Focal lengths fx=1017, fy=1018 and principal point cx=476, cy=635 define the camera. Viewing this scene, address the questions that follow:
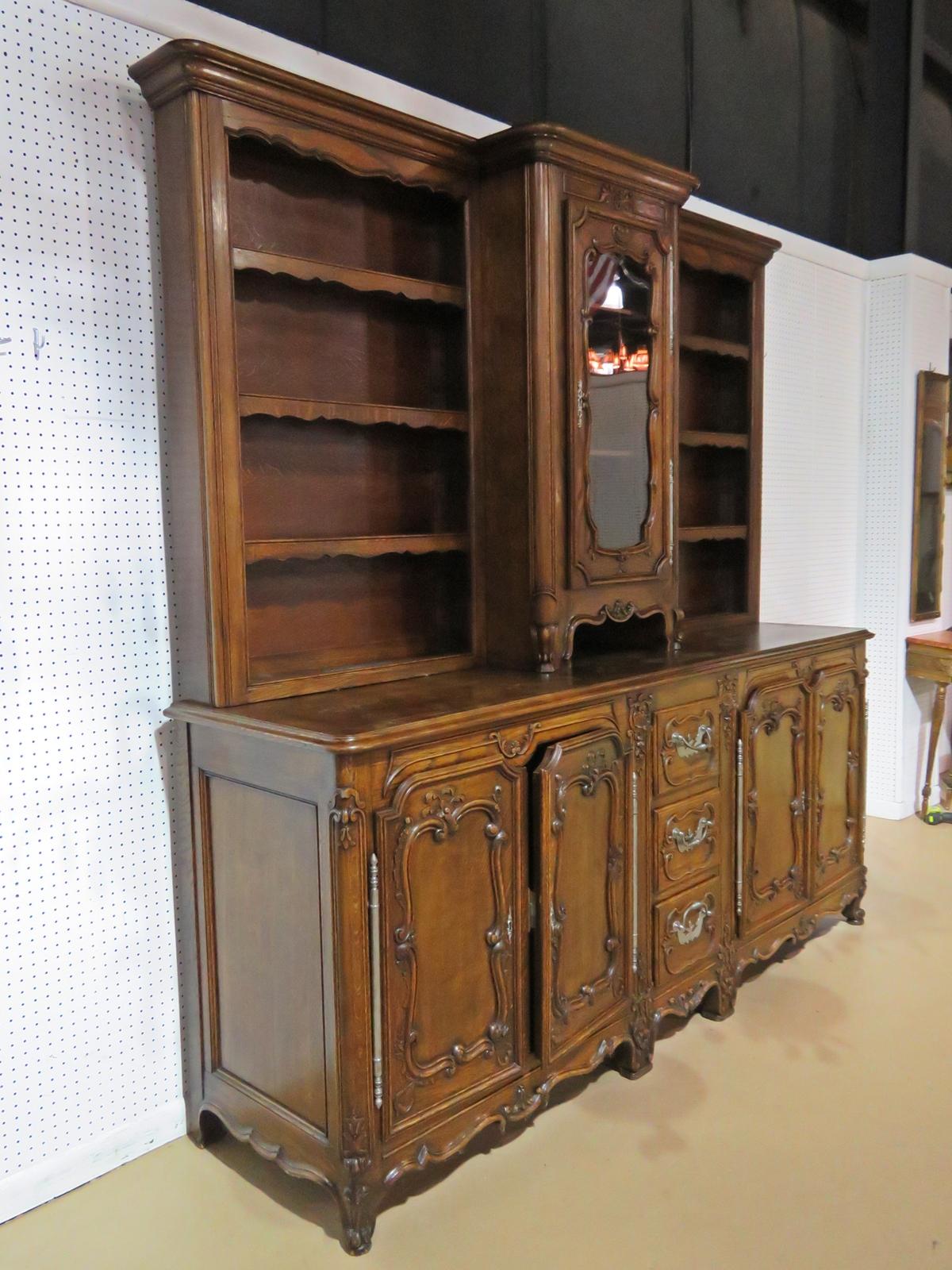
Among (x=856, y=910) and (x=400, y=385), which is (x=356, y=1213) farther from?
(x=856, y=910)

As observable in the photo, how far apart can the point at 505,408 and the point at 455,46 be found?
1098 millimetres

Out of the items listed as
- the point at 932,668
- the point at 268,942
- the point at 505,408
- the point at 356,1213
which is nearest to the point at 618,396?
the point at 505,408

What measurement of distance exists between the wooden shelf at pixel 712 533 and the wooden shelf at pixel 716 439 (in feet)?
0.89

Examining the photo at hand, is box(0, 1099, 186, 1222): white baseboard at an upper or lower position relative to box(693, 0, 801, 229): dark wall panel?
lower

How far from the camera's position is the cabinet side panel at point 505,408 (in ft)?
7.91

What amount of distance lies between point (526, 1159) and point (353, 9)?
8.82 feet

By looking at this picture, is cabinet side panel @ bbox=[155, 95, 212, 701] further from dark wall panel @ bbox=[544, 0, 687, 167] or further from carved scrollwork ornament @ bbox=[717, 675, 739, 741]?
dark wall panel @ bbox=[544, 0, 687, 167]

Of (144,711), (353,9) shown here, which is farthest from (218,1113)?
(353,9)

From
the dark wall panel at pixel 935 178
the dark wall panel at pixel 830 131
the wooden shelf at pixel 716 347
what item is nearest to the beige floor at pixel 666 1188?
the wooden shelf at pixel 716 347

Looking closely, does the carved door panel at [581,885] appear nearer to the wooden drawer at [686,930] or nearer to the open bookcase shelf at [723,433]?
the wooden drawer at [686,930]

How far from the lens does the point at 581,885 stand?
7.39 ft

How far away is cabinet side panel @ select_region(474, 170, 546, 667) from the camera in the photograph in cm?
241

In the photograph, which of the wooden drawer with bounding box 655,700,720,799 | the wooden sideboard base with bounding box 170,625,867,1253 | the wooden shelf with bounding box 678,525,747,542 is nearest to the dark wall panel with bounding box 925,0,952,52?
the wooden shelf with bounding box 678,525,747,542

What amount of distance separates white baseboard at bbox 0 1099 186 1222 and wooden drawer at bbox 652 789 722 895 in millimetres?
1227
